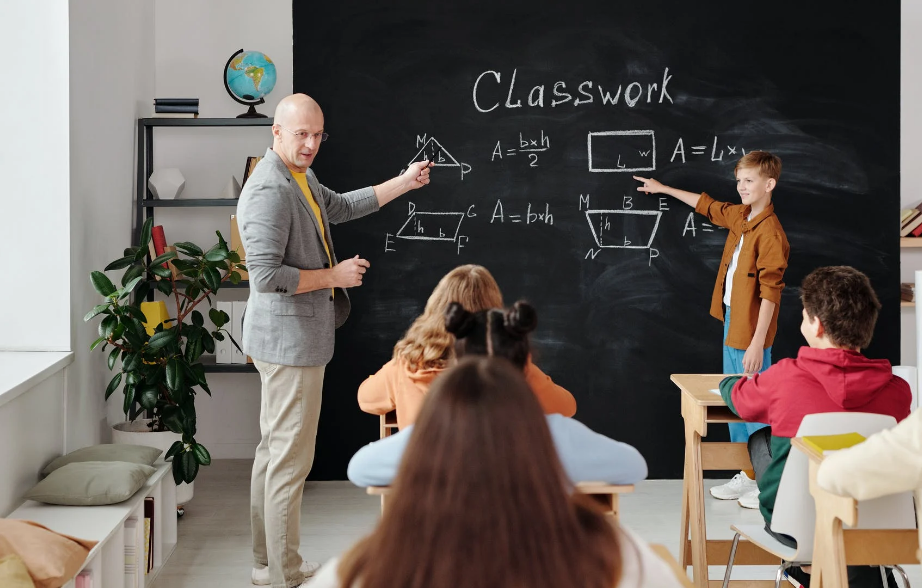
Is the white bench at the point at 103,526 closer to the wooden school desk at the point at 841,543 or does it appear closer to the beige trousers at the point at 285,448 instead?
the beige trousers at the point at 285,448

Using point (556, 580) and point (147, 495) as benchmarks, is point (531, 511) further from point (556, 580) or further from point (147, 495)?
point (147, 495)

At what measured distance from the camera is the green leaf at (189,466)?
136 inches

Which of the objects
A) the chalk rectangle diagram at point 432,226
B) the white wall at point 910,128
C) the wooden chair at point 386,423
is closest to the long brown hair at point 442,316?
the wooden chair at point 386,423

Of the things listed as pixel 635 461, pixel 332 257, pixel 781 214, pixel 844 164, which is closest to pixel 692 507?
pixel 635 461

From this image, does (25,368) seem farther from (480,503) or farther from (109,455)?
(480,503)

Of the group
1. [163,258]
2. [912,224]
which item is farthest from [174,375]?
[912,224]

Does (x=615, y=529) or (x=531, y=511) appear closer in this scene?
(x=531, y=511)

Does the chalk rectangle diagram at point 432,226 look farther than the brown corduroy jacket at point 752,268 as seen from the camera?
Yes

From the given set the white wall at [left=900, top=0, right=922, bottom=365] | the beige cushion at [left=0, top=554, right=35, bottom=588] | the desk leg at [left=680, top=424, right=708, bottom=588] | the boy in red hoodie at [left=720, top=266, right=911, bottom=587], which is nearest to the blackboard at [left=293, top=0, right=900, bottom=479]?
the white wall at [left=900, top=0, right=922, bottom=365]

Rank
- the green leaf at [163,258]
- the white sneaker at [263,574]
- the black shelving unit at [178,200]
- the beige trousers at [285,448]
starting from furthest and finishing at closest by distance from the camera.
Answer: the black shelving unit at [178,200] → the green leaf at [163,258] → the white sneaker at [263,574] → the beige trousers at [285,448]

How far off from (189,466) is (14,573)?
51.6 inches

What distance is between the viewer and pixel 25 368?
122 inches

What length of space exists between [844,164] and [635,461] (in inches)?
122

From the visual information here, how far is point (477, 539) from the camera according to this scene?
0.97m
